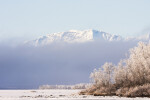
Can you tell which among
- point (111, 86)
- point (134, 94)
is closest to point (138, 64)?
point (111, 86)

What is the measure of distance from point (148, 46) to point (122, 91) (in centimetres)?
1362

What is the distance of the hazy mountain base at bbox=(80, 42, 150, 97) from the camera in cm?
7819

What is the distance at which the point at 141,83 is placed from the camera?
255 ft

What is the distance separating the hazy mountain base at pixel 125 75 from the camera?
78.2m

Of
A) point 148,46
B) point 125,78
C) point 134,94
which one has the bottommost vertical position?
point 134,94

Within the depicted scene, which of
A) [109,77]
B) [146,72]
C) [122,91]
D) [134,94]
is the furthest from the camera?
[109,77]

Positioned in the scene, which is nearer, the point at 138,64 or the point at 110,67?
the point at 138,64

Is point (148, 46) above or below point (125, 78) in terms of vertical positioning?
above

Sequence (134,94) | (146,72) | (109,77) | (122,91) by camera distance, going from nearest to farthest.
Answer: (134,94) → (122,91) → (146,72) → (109,77)

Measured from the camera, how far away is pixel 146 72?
258 ft

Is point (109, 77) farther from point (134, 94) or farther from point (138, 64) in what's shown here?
point (134, 94)

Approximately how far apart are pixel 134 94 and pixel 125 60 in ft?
58.9

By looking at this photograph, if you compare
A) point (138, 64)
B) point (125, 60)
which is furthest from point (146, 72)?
point (125, 60)

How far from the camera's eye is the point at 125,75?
81.9 m
